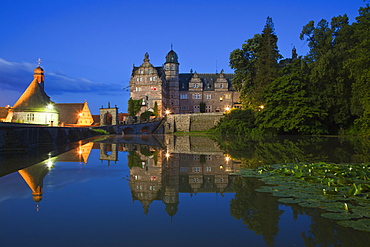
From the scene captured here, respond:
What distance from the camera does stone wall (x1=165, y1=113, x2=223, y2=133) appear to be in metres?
51.4

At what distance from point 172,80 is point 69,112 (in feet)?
73.9

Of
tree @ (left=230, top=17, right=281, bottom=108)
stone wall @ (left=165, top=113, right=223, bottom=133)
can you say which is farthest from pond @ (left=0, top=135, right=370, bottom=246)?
stone wall @ (left=165, top=113, right=223, bottom=133)

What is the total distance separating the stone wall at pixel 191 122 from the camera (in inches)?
2025

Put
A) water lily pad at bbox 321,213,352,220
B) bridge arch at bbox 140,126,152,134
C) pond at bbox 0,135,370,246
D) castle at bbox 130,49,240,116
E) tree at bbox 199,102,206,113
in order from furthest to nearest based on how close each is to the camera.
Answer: tree at bbox 199,102,206,113, castle at bbox 130,49,240,116, bridge arch at bbox 140,126,152,134, water lily pad at bbox 321,213,352,220, pond at bbox 0,135,370,246

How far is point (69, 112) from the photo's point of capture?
5188 cm

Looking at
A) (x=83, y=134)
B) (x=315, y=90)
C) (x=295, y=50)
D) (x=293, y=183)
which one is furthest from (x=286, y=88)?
(x=295, y=50)

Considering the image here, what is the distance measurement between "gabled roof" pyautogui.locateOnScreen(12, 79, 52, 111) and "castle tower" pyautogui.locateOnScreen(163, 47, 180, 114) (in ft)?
109

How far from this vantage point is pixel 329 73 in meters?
29.5

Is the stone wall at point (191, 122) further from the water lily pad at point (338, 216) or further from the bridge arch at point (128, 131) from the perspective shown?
the water lily pad at point (338, 216)

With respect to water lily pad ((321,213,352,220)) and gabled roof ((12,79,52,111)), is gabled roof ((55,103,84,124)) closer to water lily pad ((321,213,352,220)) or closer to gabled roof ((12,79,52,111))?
gabled roof ((12,79,52,111))

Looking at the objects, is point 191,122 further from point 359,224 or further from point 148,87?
point 359,224

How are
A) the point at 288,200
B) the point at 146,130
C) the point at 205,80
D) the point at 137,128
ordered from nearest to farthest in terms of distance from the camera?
the point at 288,200 → the point at 137,128 → the point at 146,130 → the point at 205,80

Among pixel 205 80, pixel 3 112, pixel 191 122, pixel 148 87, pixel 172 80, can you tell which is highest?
pixel 205 80

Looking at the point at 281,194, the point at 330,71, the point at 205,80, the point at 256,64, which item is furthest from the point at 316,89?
the point at 205,80
